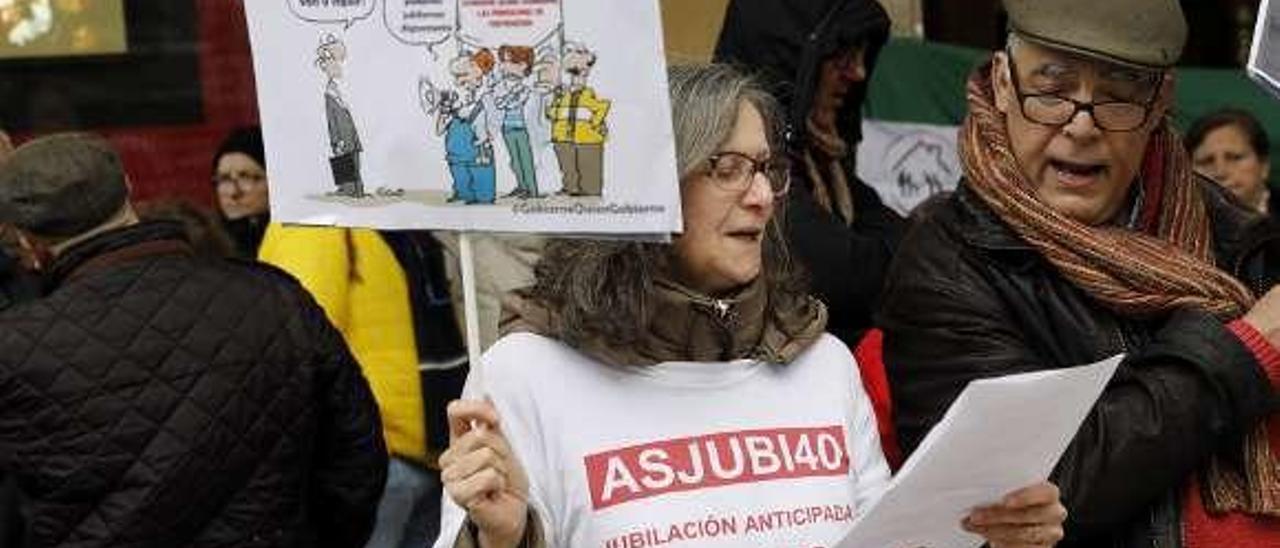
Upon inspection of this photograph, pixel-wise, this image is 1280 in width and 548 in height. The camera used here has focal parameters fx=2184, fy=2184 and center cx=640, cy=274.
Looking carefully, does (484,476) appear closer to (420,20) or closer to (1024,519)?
(420,20)

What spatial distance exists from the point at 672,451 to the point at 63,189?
75.5 inches

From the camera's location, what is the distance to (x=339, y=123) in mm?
2922

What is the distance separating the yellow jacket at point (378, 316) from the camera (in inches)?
194

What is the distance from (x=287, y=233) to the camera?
5.03m

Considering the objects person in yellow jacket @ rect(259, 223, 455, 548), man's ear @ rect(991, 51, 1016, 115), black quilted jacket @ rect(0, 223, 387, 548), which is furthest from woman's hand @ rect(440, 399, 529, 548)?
person in yellow jacket @ rect(259, 223, 455, 548)

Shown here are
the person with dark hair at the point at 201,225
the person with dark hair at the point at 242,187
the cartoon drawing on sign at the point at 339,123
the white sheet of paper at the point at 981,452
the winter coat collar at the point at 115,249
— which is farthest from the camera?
the person with dark hair at the point at 242,187

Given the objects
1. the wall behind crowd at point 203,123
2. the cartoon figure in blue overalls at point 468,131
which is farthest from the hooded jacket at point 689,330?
the wall behind crowd at point 203,123

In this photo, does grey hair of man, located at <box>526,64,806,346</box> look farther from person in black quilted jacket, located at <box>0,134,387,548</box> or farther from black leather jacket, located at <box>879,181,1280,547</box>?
person in black quilted jacket, located at <box>0,134,387,548</box>

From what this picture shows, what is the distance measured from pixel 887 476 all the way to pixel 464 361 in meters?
2.09

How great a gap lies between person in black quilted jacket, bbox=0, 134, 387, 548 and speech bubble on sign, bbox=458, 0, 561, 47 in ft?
5.29

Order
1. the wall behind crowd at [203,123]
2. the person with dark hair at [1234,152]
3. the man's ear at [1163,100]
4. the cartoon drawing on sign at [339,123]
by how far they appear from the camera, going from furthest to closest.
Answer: the person with dark hair at [1234,152]
the wall behind crowd at [203,123]
the man's ear at [1163,100]
the cartoon drawing on sign at [339,123]

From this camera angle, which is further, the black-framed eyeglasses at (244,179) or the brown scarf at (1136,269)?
the black-framed eyeglasses at (244,179)

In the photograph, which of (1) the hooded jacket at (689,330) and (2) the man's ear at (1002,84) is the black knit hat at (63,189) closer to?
(1) the hooded jacket at (689,330)

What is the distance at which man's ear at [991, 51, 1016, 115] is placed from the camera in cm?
329
